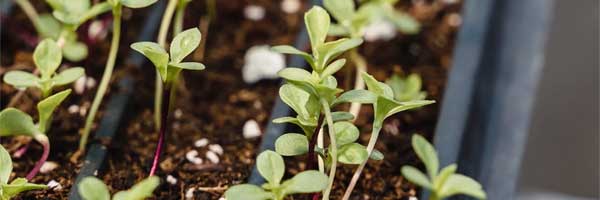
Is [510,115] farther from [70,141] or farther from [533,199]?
[533,199]

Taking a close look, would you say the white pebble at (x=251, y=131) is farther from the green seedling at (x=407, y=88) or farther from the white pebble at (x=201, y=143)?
the green seedling at (x=407, y=88)

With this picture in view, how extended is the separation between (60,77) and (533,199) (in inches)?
45.9

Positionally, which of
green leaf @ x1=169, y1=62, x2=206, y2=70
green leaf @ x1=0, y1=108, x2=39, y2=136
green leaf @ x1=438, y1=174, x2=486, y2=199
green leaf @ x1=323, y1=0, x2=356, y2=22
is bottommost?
green leaf @ x1=438, y1=174, x2=486, y2=199

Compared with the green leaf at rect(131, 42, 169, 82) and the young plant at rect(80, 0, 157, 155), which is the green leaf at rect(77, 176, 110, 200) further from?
the young plant at rect(80, 0, 157, 155)

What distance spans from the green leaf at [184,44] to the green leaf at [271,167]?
12 cm

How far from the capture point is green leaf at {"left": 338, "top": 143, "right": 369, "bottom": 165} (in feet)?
2.47

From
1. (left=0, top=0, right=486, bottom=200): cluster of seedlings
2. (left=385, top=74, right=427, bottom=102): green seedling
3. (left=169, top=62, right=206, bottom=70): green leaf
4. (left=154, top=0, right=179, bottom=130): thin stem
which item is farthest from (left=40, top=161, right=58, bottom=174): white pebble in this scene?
(left=385, top=74, right=427, bottom=102): green seedling

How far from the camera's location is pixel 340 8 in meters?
0.88

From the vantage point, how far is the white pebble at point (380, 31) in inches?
47.9

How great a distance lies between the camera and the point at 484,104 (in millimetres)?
1021

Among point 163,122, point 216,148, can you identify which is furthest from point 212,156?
point 163,122

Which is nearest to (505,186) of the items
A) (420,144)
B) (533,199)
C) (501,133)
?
(501,133)

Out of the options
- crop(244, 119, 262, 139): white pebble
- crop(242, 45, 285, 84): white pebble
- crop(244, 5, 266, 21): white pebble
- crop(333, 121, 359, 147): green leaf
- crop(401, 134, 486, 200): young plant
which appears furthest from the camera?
crop(244, 5, 266, 21): white pebble

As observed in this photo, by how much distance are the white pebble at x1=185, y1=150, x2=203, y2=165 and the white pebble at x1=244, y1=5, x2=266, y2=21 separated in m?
0.34
